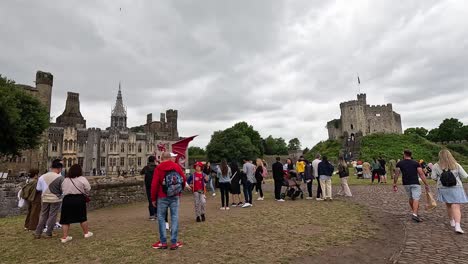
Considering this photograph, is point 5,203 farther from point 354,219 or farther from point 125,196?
point 354,219

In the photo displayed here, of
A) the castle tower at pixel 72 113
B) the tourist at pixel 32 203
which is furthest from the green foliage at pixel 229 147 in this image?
the tourist at pixel 32 203

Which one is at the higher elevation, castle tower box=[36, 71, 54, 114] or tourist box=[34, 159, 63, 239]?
castle tower box=[36, 71, 54, 114]

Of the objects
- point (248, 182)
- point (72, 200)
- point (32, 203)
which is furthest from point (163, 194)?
point (248, 182)

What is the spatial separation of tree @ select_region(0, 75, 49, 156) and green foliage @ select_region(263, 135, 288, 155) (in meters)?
76.3

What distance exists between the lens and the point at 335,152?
6312cm

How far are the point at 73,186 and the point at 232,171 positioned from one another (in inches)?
256

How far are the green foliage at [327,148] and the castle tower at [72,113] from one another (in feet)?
209

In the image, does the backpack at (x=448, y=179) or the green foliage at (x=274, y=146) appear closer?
the backpack at (x=448, y=179)

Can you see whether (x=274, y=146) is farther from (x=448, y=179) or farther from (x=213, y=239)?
(x=213, y=239)

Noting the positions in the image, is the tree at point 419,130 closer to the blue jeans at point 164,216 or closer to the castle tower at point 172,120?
the castle tower at point 172,120

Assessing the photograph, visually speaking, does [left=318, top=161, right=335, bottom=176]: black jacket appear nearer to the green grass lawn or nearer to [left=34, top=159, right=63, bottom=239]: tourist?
the green grass lawn

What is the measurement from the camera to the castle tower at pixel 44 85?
51719 mm

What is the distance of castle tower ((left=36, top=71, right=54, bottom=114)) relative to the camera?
51719mm

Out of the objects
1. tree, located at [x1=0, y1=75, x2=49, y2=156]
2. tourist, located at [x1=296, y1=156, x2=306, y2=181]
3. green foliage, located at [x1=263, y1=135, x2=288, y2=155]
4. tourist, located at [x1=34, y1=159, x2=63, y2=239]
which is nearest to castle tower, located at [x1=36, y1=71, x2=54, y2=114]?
tree, located at [x1=0, y1=75, x2=49, y2=156]
